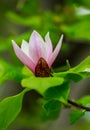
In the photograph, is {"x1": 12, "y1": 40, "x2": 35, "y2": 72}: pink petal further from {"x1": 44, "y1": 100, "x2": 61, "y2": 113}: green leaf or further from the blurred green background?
the blurred green background

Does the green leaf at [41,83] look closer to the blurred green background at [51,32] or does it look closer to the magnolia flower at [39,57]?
the magnolia flower at [39,57]

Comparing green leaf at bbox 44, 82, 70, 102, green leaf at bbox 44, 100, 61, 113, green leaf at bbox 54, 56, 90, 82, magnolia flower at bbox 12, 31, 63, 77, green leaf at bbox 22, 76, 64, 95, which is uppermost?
magnolia flower at bbox 12, 31, 63, 77

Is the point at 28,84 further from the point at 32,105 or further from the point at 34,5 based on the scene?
the point at 32,105

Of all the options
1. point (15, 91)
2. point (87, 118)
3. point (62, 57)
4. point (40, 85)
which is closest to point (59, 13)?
point (62, 57)

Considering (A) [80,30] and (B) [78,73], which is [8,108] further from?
(A) [80,30]

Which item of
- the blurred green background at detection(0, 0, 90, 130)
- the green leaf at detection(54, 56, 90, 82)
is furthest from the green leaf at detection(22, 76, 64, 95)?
the blurred green background at detection(0, 0, 90, 130)

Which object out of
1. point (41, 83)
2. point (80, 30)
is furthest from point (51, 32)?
point (41, 83)

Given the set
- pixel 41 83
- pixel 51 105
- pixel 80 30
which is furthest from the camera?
pixel 80 30
